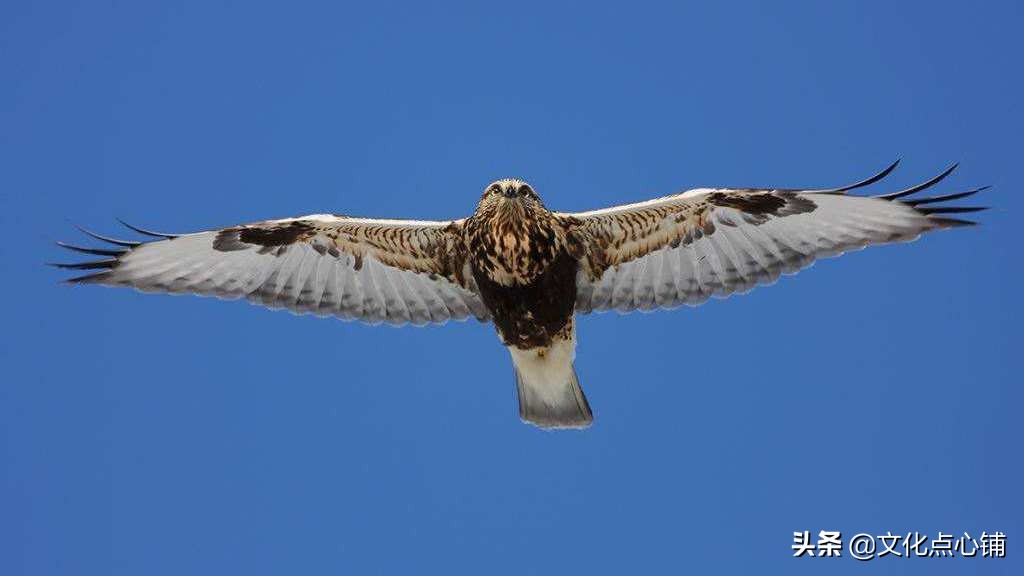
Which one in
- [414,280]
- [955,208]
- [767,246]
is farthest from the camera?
[414,280]

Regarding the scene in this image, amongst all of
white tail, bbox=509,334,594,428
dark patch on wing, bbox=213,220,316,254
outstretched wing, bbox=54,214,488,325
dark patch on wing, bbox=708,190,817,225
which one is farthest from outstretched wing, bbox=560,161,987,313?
dark patch on wing, bbox=213,220,316,254

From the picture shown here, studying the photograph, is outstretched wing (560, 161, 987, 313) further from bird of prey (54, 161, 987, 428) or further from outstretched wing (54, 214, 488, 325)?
outstretched wing (54, 214, 488, 325)

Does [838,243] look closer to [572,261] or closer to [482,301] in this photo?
[572,261]

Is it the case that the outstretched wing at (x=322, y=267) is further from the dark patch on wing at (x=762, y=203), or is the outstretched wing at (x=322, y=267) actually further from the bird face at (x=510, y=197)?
the dark patch on wing at (x=762, y=203)

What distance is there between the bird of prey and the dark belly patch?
12 millimetres

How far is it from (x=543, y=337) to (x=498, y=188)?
4.77 ft

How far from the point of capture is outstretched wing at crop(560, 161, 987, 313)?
10.1 meters

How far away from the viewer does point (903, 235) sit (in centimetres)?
990

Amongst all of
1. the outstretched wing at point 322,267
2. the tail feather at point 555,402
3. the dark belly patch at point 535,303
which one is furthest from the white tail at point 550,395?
the outstretched wing at point 322,267

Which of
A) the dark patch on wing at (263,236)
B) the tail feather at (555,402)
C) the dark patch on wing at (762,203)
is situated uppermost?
the dark patch on wing at (263,236)

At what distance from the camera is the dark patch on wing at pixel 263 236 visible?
11.1 meters

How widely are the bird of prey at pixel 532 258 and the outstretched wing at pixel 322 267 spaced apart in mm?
12

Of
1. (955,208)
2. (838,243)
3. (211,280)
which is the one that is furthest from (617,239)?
(211,280)

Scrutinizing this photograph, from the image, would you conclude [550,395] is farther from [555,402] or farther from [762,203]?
[762,203]
